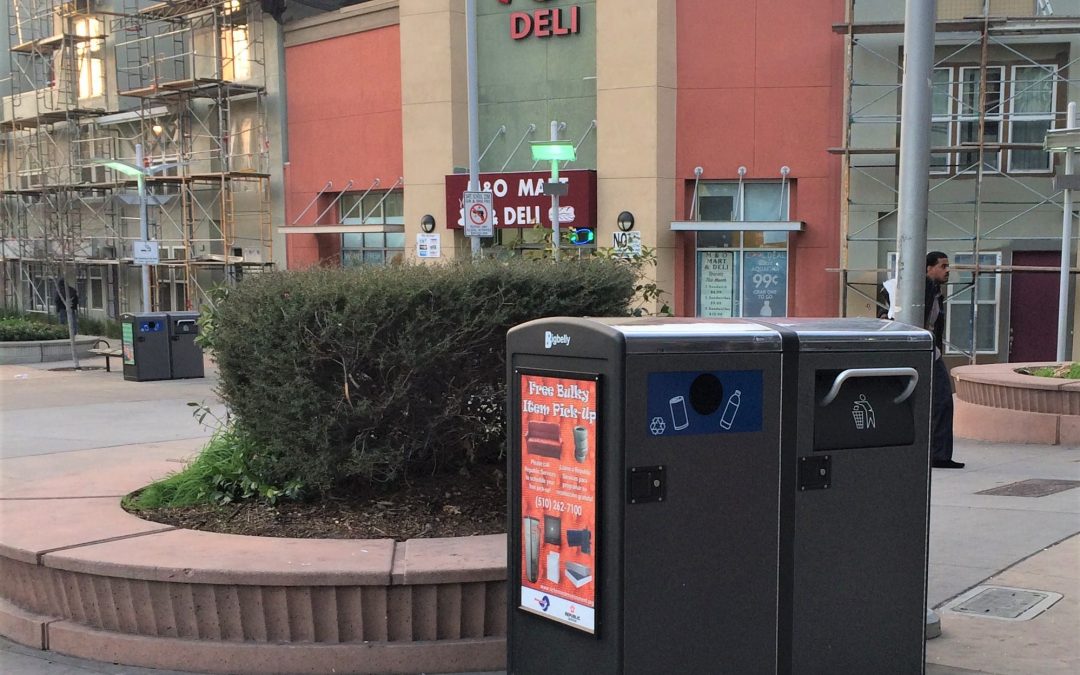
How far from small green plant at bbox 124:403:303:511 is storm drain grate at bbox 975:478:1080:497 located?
611 centimetres

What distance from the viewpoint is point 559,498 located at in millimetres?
4016

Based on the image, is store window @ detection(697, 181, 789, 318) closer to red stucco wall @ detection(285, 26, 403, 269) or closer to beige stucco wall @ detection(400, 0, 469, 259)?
beige stucco wall @ detection(400, 0, 469, 259)

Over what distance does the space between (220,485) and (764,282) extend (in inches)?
708

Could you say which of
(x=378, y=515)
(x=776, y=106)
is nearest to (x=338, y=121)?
(x=776, y=106)

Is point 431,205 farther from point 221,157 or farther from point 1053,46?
point 1053,46

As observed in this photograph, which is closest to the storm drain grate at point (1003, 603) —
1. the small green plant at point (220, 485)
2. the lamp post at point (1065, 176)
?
the small green plant at point (220, 485)

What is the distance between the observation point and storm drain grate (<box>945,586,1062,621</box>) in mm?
5689

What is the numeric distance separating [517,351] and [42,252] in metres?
36.9

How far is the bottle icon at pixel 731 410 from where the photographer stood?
3967 mm

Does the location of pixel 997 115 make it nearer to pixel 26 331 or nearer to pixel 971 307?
pixel 971 307

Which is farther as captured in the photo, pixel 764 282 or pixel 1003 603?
pixel 764 282

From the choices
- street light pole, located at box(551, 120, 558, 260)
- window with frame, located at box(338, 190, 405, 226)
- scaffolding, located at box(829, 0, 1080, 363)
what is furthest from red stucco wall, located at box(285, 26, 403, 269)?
scaffolding, located at box(829, 0, 1080, 363)

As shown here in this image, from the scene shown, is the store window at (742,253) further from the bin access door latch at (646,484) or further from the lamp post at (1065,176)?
the bin access door latch at (646,484)

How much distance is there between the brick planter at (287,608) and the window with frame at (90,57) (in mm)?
35853
